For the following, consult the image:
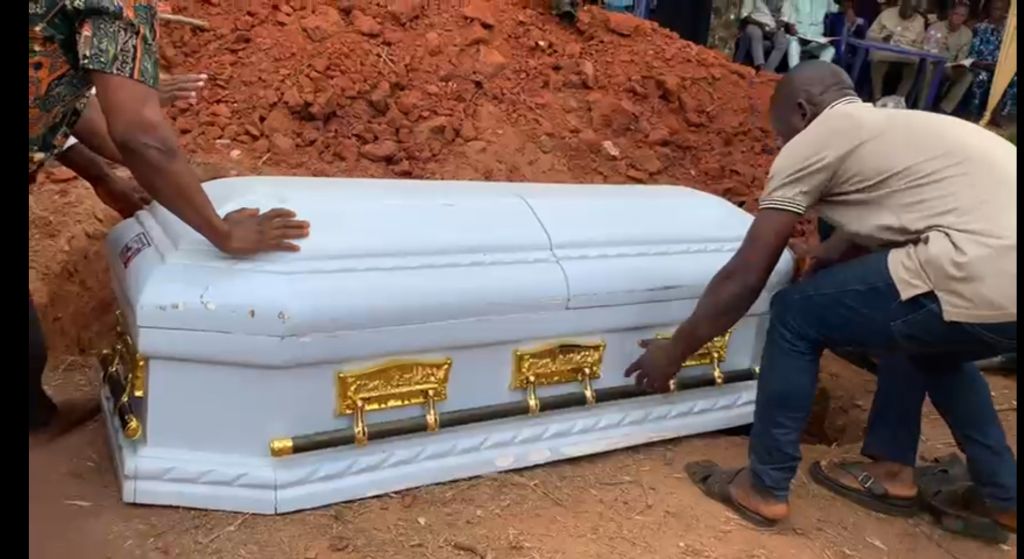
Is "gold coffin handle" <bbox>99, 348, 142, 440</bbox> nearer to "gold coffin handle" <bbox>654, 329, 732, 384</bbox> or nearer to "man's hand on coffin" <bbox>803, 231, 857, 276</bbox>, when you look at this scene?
"gold coffin handle" <bbox>654, 329, 732, 384</bbox>

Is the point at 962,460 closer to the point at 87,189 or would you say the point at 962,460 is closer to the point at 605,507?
the point at 605,507

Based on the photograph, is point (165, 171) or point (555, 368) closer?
point (165, 171)

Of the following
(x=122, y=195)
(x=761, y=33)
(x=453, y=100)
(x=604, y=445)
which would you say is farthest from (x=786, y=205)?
(x=761, y=33)

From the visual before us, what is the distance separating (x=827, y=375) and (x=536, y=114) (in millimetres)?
2069

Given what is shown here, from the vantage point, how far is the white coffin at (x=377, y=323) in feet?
6.76

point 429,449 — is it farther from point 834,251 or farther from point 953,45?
point 953,45

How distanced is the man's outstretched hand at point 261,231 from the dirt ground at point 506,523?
670mm

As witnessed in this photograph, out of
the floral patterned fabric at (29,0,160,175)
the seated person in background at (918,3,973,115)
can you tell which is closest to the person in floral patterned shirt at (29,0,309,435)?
the floral patterned fabric at (29,0,160,175)

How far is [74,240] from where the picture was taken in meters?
3.21

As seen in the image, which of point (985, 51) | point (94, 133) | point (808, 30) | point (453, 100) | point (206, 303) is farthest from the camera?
point (985, 51)

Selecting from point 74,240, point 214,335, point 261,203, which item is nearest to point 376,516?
point 214,335

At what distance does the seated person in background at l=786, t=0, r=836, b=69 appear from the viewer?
7.24 m

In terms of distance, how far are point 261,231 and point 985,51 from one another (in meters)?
7.78

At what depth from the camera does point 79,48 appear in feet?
6.08
